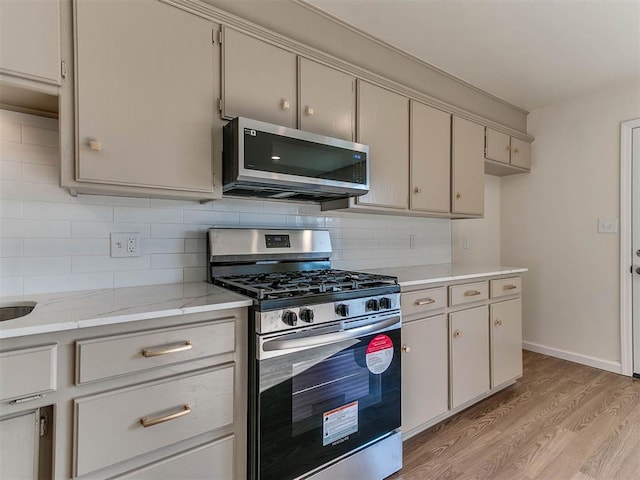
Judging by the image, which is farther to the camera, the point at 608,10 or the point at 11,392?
the point at 608,10

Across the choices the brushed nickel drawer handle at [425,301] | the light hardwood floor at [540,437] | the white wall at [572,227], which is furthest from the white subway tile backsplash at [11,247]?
the white wall at [572,227]

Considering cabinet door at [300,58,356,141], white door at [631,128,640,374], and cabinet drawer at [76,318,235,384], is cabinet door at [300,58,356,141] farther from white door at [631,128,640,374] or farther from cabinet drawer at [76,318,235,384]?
white door at [631,128,640,374]

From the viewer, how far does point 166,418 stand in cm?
120

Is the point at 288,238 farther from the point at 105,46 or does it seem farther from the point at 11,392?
the point at 11,392

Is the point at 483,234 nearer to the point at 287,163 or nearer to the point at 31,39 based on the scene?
the point at 287,163

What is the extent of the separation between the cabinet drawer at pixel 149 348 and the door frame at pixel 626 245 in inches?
131

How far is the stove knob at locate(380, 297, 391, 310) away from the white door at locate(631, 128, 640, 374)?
2.56 meters

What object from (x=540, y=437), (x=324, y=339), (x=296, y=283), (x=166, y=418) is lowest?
(x=540, y=437)

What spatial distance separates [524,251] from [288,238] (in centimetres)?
279

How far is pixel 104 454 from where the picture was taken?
1100 mm

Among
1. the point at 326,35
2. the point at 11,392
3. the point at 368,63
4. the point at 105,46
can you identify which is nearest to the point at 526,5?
the point at 368,63

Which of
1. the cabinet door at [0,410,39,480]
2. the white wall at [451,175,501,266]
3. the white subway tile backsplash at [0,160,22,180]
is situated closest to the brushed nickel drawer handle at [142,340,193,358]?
the cabinet door at [0,410,39,480]

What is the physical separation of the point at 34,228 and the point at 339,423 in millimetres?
1561

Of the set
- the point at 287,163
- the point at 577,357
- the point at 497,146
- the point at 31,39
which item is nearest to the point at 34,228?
the point at 31,39
